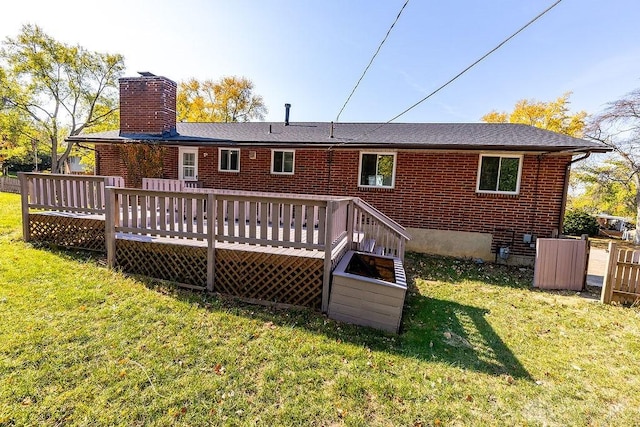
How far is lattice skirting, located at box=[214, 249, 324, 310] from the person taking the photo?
15.0 ft

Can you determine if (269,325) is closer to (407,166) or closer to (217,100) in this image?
(407,166)

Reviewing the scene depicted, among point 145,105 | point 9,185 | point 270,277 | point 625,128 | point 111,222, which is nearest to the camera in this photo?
A: point 270,277

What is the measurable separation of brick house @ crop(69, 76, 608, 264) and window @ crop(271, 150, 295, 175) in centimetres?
4

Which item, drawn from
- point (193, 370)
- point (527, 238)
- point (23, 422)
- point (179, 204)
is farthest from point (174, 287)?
point (527, 238)

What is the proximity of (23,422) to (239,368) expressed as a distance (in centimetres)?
170

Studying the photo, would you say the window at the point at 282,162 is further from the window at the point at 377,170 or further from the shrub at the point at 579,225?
the shrub at the point at 579,225

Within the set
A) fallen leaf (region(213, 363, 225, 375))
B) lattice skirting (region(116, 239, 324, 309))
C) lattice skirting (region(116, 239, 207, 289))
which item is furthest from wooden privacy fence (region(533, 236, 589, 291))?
lattice skirting (region(116, 239, 207, 289))

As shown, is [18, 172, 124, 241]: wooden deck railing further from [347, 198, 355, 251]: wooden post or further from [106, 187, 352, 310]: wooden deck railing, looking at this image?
[347, 198, 355, 251]: wooden post

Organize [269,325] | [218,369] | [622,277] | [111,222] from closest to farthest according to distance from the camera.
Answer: [218,369], [269,325], [111,222], [622,277]

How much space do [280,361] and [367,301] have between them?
1.53 meters

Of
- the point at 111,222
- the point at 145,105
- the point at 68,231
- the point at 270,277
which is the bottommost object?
the point at 270,277

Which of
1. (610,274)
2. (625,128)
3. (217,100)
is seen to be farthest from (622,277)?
(217,100)

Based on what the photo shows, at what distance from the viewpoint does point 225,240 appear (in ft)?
15.7

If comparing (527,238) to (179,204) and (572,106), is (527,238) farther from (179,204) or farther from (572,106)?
(572,106)
